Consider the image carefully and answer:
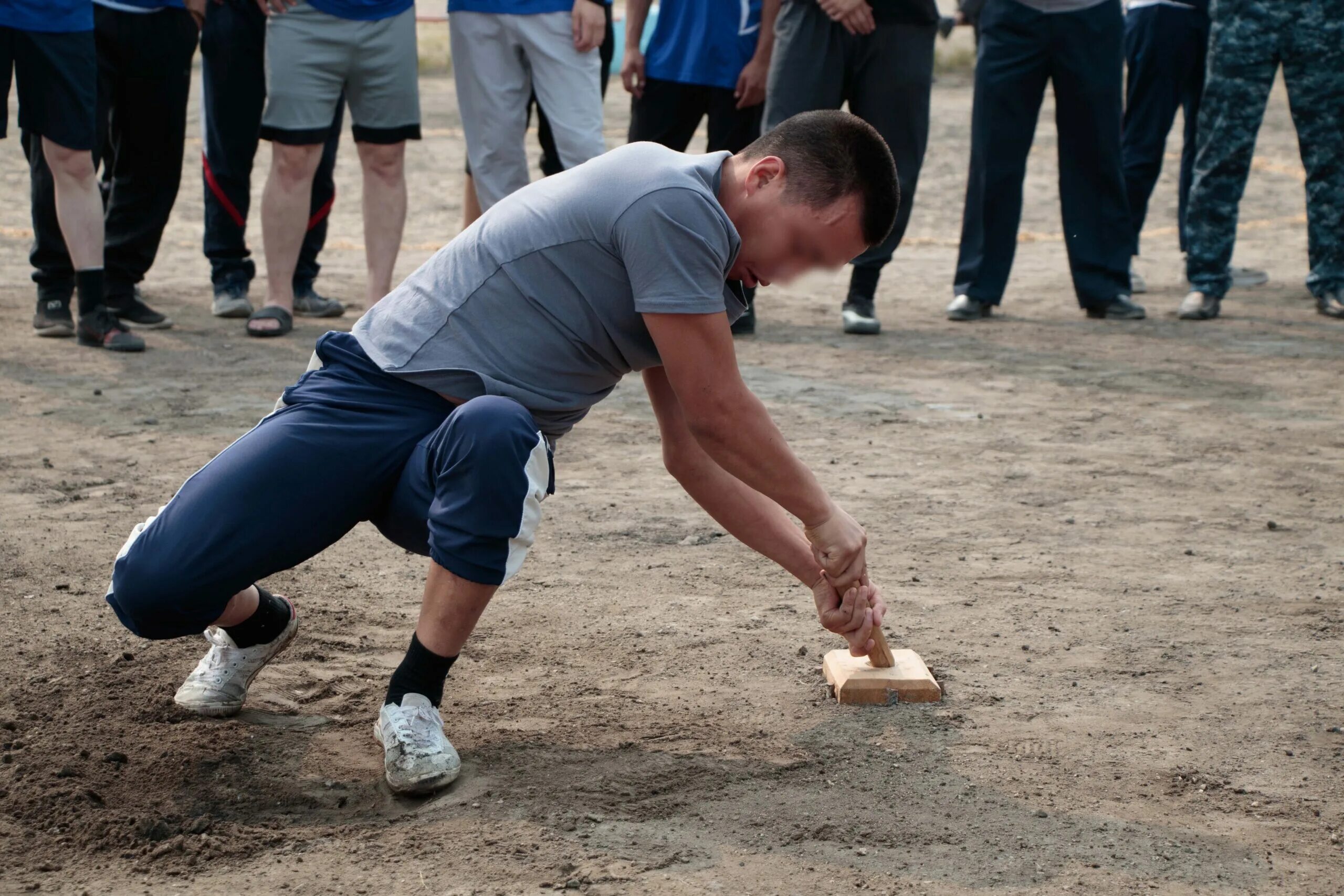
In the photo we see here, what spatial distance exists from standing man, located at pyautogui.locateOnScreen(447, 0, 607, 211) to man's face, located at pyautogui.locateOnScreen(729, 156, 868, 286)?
3088 millimetres

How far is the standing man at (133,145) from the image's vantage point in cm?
554

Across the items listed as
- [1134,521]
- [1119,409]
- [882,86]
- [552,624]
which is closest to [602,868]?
[552,624]

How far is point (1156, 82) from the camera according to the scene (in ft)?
22.8

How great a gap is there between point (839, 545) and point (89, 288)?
383 centimetres

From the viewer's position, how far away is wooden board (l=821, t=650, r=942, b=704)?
276cm

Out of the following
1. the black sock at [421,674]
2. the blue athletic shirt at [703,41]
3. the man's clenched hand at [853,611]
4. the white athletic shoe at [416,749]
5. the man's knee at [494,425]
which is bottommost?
the white athletic shoe at [416,749]

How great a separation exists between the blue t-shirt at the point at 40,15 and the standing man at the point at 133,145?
0.43m

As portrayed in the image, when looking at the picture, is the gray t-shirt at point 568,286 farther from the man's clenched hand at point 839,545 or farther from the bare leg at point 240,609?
the bare leg at point 240,609

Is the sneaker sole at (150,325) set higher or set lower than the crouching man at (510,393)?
lower

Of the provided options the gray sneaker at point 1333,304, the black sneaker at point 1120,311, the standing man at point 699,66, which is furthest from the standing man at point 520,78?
the gray sneaker at point 1333,304

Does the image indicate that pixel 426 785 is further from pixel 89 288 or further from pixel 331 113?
pixel 331 113

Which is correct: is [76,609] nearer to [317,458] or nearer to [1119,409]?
[317,458]

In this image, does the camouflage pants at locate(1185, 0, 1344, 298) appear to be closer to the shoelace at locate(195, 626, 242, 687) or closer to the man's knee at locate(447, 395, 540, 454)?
the man's knee at locate(447, 395, 540, 454)

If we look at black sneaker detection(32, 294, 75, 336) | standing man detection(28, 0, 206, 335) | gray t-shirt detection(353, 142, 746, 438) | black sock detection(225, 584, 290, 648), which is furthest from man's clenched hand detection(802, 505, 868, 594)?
black sneaker detection(32, 294, 75, 336)
